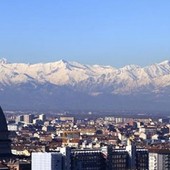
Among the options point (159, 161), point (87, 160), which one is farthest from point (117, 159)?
point (159, 161)

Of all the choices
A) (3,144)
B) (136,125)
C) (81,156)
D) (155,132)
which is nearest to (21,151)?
(3,144)

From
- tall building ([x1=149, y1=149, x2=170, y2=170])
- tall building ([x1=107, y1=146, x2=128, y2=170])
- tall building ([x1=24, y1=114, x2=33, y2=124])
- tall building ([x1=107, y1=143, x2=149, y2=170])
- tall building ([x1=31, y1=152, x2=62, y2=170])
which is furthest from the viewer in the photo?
tall building ([x1=24, y1=114, x2=33, y2=124])

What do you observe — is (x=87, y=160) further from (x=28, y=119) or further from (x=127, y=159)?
(x=28, y=119)

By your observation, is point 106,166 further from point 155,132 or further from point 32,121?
point 32,121

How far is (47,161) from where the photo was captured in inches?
2586

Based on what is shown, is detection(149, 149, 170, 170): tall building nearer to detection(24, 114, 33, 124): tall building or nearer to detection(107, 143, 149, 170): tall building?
detection(107, 143, 149, 170): tall building

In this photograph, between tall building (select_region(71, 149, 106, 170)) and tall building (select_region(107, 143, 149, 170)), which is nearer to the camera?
tall building (select_region(71, 149, 106, 170))

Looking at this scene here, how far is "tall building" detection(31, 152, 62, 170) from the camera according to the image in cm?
6512

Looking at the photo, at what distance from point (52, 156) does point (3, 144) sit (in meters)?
10.6

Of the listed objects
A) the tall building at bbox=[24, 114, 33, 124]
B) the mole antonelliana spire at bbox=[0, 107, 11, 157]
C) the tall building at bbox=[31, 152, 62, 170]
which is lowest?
the tall building at bbox=[31, 152, 62, 170]

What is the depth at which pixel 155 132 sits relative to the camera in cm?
→ 13188

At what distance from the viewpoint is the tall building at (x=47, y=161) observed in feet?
214

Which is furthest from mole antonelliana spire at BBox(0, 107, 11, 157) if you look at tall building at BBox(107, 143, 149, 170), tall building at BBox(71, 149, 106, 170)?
tall building at BBox(107, 143, 149, 170)

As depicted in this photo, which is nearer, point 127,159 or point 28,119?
point 127,159
